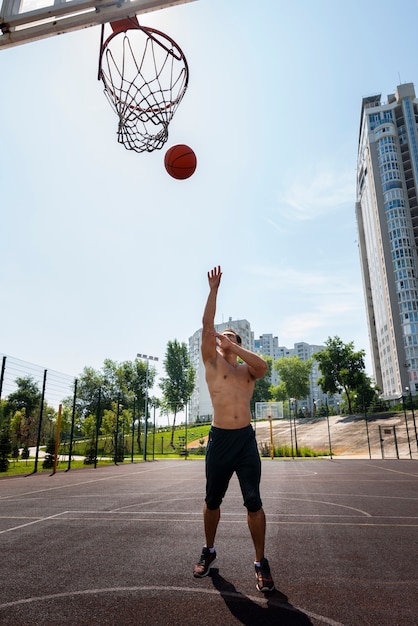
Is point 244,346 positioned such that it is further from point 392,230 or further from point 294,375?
point 392,230

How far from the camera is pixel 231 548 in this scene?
435cm

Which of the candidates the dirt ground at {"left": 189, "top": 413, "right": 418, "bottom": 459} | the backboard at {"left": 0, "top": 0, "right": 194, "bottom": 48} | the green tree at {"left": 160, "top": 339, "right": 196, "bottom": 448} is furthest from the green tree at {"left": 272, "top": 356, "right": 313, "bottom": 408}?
the backboard at {"left": 0, "top": 0, "right": 194, "bottom": 48}

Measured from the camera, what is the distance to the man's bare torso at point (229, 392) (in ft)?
13.0

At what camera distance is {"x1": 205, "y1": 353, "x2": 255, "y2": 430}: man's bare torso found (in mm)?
3953

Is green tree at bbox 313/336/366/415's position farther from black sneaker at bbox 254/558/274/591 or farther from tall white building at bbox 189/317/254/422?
black sneaker at bbox 254/558/274/591

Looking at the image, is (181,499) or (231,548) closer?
(231,548)

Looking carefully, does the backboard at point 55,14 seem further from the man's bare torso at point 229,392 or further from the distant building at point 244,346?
the distant building at point 244,346

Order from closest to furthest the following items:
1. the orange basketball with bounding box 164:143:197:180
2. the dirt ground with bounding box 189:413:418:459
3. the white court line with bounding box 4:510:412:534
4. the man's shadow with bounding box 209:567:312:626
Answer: the man's shadow with bounding box 209:567:312:626, the white court line with bounding box 4:510:412:534, the orange basketball with bounding box 164:143:197:180, the dirt ground with bounding box 189:413:418:459

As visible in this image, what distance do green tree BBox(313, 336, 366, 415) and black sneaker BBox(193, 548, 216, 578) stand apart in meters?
58.5

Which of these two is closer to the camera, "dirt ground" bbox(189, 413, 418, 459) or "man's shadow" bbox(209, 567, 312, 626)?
"man's shadow" bbox(209, 567, 312, 626)

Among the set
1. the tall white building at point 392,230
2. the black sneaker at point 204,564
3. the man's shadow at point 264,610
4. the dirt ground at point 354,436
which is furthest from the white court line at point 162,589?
the tall white building at point 392,230

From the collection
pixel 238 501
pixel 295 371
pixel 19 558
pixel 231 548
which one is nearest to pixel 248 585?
pixel 231 548

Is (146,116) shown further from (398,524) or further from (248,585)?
(398,524)

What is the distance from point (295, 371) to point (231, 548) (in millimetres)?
82065
